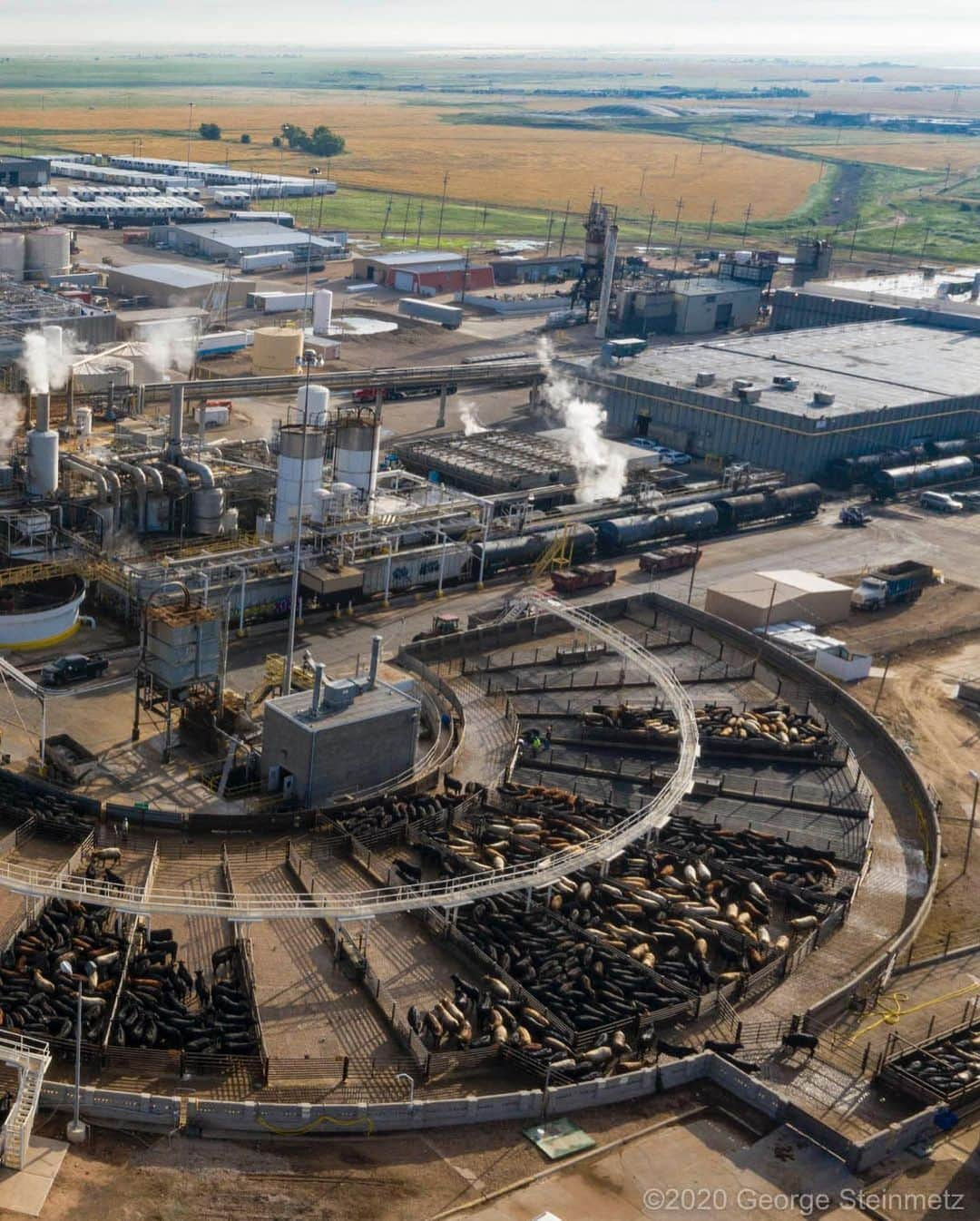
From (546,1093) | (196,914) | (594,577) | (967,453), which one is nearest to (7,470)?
(594,577)

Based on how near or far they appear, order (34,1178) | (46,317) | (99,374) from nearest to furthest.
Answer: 1. (34,1178)
2. (99,374)
3. (46,317)

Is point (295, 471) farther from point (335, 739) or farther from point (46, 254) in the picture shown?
point (46, 254)

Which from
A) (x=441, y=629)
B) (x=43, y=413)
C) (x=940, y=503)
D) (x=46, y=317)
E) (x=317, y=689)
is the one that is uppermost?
(x=43, y=413)

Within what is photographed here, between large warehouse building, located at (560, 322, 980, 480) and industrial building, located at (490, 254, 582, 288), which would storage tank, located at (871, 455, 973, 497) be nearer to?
large warehouse building, located at (560, 322, 980, 480)

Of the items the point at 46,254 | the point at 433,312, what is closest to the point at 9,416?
the point at 46,254

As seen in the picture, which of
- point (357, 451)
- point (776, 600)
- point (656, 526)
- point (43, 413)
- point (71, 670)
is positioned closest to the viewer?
point (71, 670)

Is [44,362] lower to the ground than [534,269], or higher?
higher

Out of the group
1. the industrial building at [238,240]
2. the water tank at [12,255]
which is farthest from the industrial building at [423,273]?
the water tank at [12,255]

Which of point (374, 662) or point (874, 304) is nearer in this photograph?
point (374, 662)
